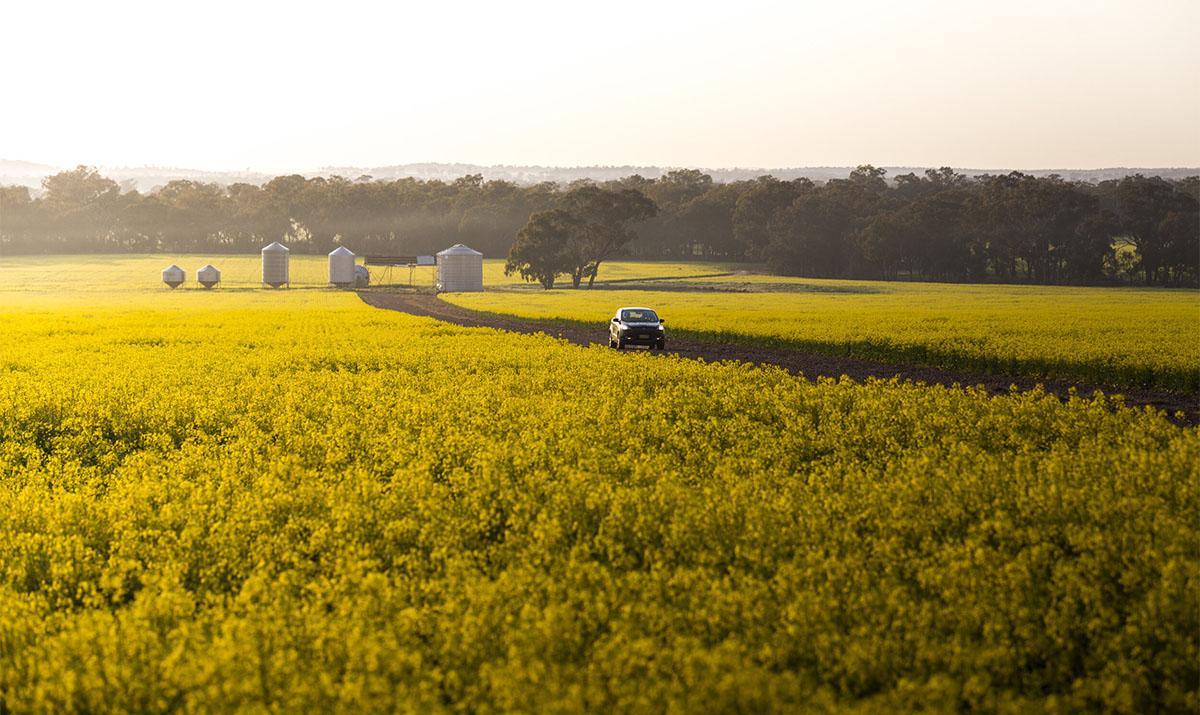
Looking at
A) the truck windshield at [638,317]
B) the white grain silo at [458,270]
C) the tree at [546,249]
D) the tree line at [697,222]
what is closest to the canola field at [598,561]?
the truck windshield at [638,317]

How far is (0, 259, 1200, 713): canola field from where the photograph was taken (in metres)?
6.11

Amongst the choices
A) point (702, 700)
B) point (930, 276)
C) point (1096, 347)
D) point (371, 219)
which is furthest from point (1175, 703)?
point (371, 219)

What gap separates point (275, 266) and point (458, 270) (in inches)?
980

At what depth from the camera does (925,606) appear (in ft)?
22.1

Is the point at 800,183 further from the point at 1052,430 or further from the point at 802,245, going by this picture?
the point at 1052,430

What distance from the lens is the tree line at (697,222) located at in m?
118

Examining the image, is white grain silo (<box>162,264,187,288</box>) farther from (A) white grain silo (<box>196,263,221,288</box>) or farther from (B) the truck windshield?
(B) the truck windshield

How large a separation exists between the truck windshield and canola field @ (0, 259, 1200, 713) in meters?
21.8

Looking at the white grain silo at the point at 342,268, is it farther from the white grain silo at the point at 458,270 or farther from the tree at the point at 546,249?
the tree at the point at 546,249

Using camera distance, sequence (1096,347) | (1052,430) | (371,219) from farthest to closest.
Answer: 1. (371,219)
2. (1096,347)
3. (1052,430)

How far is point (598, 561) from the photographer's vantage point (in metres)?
8.52

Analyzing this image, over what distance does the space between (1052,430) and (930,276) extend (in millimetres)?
119177

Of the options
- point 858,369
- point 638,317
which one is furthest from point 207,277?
point 858,369

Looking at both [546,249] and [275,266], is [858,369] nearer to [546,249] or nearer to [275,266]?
[546,249]
